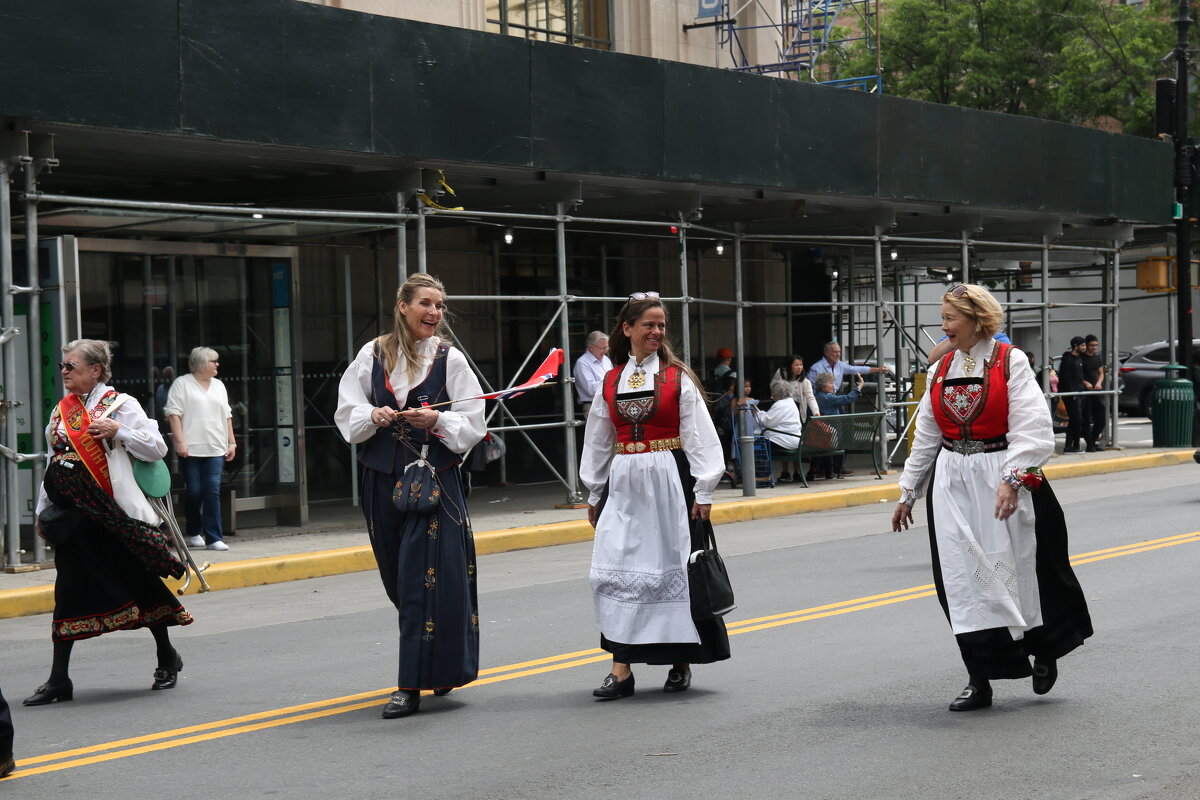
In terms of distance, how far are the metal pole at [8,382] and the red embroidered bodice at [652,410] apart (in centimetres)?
641

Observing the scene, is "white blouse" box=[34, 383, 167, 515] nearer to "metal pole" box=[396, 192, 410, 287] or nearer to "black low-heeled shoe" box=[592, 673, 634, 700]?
"black low-heeled shoe" box=[592, 673, 634, 700]

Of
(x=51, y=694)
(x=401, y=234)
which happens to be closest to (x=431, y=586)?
(x=51, y=694)

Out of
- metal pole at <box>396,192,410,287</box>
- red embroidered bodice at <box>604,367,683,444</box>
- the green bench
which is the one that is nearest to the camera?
red embroidered bodice at <box>604,367,683,444</box>

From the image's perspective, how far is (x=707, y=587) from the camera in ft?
23.6

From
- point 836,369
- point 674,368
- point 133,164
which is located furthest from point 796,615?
point 836,369

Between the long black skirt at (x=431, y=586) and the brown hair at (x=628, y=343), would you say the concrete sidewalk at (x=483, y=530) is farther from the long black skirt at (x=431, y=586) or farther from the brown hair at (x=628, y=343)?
the brown hair at (x=628, y=343)

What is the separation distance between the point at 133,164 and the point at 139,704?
8.19m

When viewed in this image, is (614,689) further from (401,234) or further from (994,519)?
(401,234)

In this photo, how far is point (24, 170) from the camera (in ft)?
40.5

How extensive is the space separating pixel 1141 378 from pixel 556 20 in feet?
66.0

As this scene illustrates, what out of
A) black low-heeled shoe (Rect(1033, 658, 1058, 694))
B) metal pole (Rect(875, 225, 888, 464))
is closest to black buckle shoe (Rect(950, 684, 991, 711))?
black low-heeled shoe (Rect(1033, 658, 1058, 694))

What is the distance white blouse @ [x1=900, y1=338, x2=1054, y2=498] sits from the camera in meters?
6.65

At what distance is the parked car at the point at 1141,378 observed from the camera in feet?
119

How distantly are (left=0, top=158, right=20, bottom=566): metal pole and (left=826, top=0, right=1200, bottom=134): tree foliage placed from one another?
27.3 m
